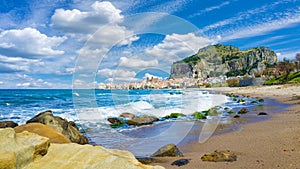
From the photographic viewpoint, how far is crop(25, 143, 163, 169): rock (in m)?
3.33

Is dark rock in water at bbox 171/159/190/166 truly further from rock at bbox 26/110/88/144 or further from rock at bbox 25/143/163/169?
rock at bbox 26/110/88/144

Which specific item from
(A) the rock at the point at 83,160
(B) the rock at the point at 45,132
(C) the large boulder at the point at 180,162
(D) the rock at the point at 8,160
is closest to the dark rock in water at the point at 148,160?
(C) the large boulder at the point at 180,162

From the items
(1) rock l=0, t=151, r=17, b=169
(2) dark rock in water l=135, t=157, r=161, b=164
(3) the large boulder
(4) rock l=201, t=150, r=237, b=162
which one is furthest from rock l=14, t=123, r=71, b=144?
(4) rock l=201, t=150, r=237, b=162

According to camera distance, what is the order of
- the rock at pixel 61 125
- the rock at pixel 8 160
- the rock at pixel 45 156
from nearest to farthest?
the rock at pixel 8 160, the rock at pixel 45 156, the rock at pixel 61 125

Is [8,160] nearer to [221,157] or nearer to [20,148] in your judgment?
[20,148]

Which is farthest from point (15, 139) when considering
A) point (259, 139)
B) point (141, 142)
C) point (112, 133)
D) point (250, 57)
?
point (250, 57)

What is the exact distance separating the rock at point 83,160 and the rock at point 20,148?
111 millimetres

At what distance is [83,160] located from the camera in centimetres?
346

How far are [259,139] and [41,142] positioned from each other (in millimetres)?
7680

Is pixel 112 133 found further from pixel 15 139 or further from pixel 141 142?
pixel 15 139

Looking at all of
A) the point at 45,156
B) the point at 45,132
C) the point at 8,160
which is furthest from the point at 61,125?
the point at 8,160

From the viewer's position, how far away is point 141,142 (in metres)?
10.2

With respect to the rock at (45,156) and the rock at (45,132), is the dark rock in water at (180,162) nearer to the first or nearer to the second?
→ the rock at (45,132)

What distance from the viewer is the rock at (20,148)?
3092 millimetres
